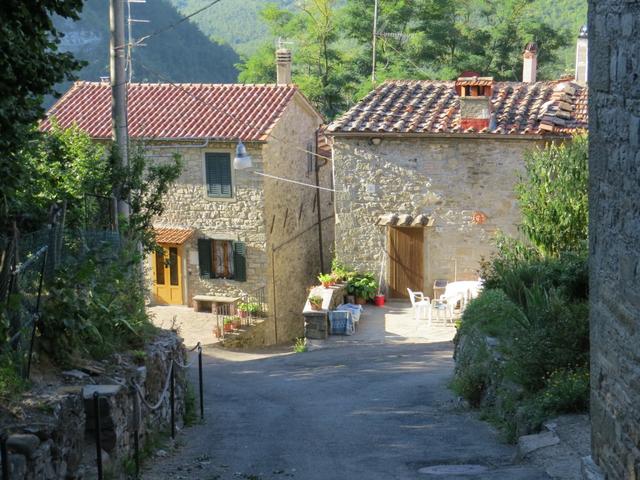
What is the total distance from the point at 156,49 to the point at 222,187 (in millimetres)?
29748

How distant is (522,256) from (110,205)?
6654 mm

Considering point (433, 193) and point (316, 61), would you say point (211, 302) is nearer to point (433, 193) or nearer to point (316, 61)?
point (433, 193)

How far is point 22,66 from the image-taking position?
6.91 metres

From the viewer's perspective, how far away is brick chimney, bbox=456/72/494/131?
2023 cm

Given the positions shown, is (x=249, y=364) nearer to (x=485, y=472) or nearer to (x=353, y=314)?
(x=353, y=314)

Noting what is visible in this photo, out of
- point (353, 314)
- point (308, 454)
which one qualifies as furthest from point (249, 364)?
point (308, 454)

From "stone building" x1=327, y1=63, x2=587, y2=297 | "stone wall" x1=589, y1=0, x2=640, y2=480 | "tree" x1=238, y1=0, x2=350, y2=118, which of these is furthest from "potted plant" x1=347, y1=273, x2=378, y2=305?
"tree" x1=238, y1=0, x2=350, y2=118

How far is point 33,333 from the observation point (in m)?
8.29

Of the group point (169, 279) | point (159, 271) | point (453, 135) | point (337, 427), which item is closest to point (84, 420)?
point (337, 427)

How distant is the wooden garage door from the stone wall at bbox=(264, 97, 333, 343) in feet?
11.5

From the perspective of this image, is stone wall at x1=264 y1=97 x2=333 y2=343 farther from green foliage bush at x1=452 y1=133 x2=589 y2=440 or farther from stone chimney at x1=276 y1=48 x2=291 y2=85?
green foliage bush at x1=452 y1=133 x2=589 y2=440

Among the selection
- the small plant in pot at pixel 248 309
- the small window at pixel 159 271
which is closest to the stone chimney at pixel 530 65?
the small plant in pot at pixel 248 309

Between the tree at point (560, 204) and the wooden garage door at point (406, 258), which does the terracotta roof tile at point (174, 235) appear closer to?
the wooden garage door at point (406, 258)

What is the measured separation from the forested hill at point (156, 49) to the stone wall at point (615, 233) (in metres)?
43.5
